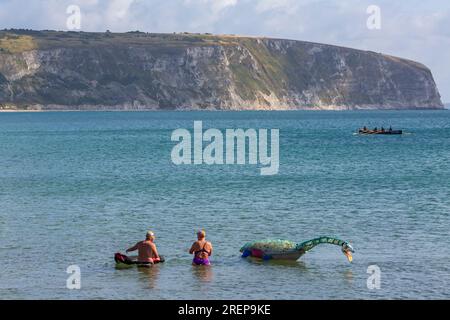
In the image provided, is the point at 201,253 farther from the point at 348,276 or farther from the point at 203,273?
the point at 348,276

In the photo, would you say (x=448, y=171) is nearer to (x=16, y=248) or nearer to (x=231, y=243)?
(x=231, y=243)

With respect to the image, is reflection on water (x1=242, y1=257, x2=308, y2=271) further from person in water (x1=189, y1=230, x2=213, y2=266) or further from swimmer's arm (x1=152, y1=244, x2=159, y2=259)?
swimmer's arm (x1=152, y1=244, x2=159, y2=259)

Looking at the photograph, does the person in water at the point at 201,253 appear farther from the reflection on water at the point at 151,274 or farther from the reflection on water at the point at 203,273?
the reflection on water at the point at 151,274

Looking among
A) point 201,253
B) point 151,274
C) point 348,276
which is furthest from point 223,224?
point 348,276

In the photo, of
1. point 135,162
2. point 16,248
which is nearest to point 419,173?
point 135,162

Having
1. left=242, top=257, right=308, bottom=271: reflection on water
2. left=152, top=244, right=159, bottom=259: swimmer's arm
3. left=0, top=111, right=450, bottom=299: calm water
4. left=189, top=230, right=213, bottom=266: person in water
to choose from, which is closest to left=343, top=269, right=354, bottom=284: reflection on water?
left=0, top=111, right=450, bottom=299: calm water

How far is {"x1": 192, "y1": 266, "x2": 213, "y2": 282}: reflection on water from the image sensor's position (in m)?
36.2

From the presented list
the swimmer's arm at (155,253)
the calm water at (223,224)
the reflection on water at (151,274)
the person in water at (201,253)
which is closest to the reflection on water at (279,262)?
the calm water at (223,224)

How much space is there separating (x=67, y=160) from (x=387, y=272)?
71850 mm

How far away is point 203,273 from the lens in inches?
1463

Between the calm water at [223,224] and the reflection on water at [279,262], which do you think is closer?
the calm water at [223,224]

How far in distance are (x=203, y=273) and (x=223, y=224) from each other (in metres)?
13.3

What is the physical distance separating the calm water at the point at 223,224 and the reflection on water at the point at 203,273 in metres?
0.08

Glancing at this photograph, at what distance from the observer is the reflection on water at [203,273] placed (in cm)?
3616
